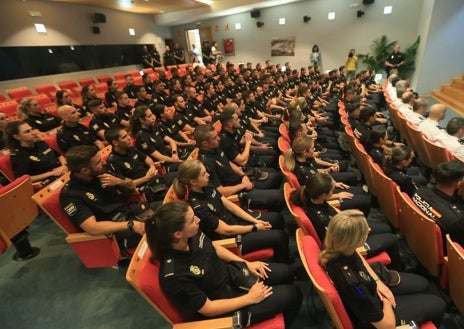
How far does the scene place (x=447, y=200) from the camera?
6.17ft

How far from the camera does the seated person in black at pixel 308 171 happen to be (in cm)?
235

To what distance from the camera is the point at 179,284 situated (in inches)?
47.2

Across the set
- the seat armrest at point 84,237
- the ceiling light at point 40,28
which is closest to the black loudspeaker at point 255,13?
the ceiling light at point 40,28

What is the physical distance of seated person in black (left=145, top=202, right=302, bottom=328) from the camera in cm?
122

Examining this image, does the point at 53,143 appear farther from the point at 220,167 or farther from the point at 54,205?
the point at 220,167

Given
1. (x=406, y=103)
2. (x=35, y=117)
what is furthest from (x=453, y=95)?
(x=35, y=117)

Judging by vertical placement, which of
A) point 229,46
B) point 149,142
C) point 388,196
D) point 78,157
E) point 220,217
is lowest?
point 388,196

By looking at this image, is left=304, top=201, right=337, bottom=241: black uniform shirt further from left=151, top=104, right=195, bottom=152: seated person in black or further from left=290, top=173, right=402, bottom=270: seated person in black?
left=151, top=104, right=195, bottom=152: seated person in black

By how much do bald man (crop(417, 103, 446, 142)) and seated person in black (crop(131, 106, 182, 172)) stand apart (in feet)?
10.3

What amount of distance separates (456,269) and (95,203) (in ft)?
7.32

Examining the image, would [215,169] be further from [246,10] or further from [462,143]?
[246,10]

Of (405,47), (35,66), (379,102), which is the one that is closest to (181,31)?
(35,66)

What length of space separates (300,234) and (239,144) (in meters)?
1.81

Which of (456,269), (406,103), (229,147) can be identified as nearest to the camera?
(456,269)
